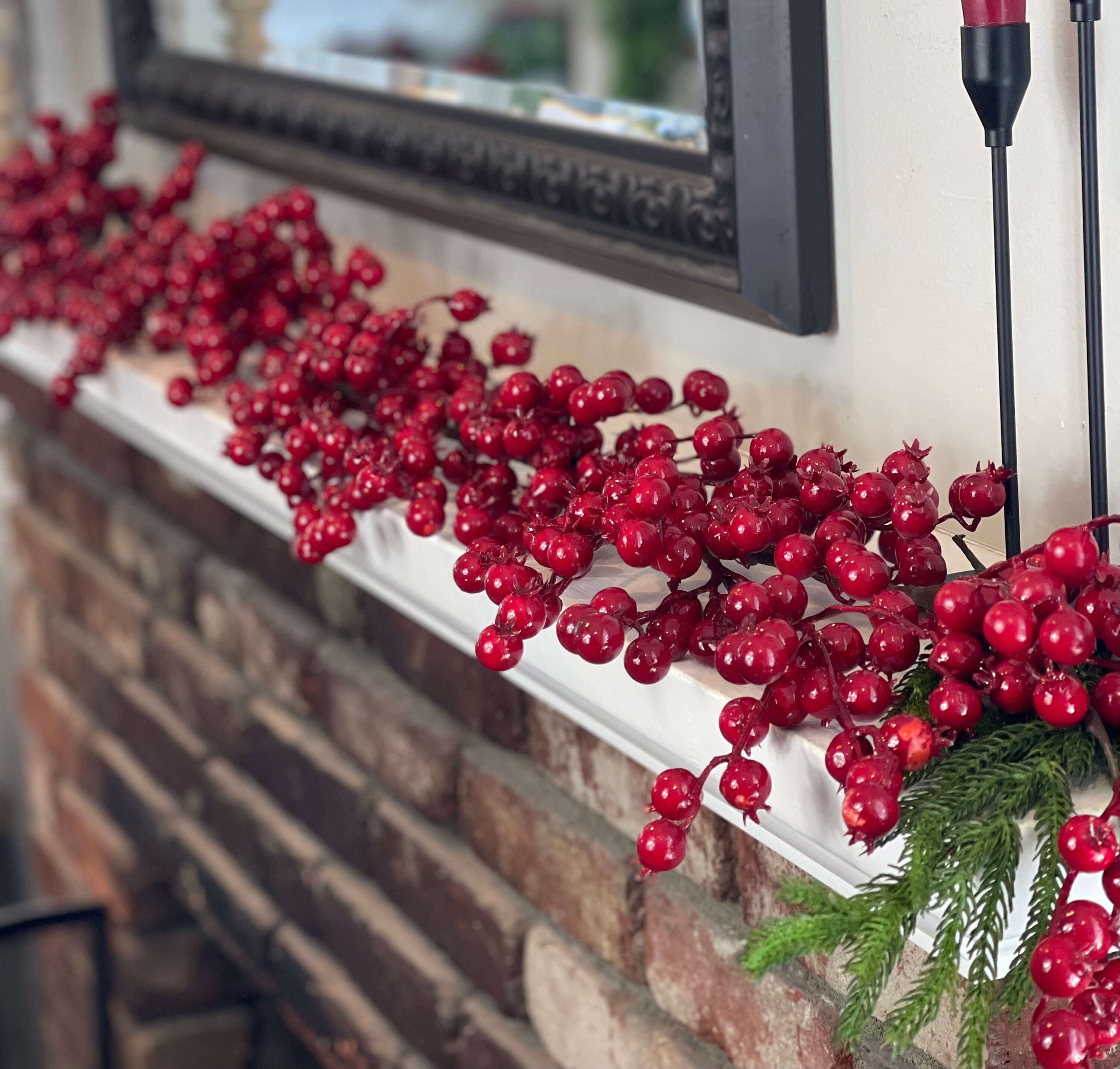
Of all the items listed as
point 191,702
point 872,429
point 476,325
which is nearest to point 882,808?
point 872,429

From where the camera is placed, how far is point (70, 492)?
4.97 feet

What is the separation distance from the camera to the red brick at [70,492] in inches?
56.7

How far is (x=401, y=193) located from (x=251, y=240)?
0.35ft

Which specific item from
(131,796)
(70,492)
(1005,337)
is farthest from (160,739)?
(1005,337)

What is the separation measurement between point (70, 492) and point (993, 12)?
1243 mm

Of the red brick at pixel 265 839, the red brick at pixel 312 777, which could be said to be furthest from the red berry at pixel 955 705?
the red brick at pixel 265 839

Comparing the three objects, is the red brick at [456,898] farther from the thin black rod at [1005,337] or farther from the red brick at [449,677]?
the thin black rod at [1005,337]

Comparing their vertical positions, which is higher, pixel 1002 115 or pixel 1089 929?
pixel 1002 115

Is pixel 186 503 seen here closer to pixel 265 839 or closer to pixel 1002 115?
pixel 265 839

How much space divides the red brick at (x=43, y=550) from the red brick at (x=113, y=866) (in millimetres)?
225

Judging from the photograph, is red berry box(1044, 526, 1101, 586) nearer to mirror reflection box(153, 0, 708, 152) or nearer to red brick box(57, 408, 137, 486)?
mirror reflection box(153, 0, 708, 152)

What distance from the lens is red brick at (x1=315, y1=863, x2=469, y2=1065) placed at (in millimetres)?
905

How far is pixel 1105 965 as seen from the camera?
40cm

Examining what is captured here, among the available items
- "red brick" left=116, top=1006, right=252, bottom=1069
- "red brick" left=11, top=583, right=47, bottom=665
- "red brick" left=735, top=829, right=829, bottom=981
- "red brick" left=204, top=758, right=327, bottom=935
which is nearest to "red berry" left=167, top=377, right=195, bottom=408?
"red brick" left=204, top=758, right=327, bottom=935
